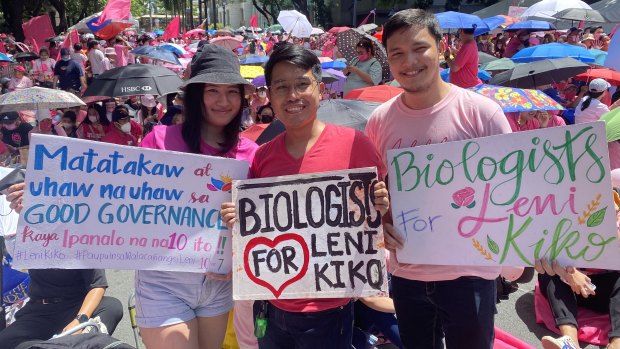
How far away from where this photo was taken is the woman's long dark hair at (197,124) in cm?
242

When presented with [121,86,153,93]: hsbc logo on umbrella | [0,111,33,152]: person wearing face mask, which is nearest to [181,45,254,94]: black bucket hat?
[121,86,153,93]: hsbc logo on umbrella

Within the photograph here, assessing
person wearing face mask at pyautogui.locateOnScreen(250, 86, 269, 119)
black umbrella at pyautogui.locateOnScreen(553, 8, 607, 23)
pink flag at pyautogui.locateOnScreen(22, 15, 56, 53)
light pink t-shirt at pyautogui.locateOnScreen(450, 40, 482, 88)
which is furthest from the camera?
pink flag at pyautogui.locateOnScreen(22, 15, 56, 53)

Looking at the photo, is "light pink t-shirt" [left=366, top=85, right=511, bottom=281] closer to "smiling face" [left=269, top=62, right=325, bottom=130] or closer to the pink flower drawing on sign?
the pink flower drawing on sign

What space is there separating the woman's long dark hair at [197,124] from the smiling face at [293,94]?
0.35 meters

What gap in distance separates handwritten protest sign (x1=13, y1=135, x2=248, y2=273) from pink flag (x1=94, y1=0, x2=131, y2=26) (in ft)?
38.4

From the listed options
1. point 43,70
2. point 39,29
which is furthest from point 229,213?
point 39,29

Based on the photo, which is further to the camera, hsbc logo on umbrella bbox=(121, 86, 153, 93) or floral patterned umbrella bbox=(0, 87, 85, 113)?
hsbc logo on umbrella bbox=(121, 86, 153, 93)

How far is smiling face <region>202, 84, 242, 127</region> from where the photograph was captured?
7.97 ft

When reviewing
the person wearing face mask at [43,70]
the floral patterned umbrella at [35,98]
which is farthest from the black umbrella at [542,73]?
the person wearing face mask at [43,70]

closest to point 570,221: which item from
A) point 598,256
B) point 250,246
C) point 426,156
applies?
point 598,256

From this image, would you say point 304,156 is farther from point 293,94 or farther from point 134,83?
point 134,83

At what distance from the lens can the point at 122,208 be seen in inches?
91.4

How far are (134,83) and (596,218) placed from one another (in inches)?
256

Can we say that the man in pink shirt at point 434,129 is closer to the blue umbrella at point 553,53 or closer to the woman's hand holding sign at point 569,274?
the woman's hand holding sign at point 569,274
